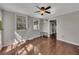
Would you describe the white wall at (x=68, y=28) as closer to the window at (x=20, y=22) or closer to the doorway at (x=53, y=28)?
the doorway at (x=53, y=28)

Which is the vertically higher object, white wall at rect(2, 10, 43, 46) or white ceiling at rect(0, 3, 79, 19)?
white ceiling at rect(0, 3, 79, 19)

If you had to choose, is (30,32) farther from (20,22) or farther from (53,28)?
(53,28)

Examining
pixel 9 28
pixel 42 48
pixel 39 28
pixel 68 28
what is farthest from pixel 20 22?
pixel 68 28

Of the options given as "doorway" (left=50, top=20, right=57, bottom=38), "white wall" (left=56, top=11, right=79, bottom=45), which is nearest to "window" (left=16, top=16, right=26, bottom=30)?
"doorway" (left=50, top=20, right=57, bottom=38)

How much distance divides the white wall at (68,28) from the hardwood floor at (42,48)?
0.12 meters

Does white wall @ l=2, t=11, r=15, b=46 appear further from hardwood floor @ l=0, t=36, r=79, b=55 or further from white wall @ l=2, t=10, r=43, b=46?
hardwood floor @ l=0, t=36, r=79, b=55

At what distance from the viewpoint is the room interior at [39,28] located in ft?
6.20

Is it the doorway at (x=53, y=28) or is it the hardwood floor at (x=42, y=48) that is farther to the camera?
the doorway at (x=53, y=28)

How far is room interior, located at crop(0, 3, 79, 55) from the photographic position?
189 centimetres

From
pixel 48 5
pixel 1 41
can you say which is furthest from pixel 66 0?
pixel 1 41

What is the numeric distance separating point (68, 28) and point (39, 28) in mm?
619

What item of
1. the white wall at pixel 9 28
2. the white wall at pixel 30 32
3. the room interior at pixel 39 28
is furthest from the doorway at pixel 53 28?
the white wall at pixel 9 28

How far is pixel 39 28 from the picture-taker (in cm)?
213
